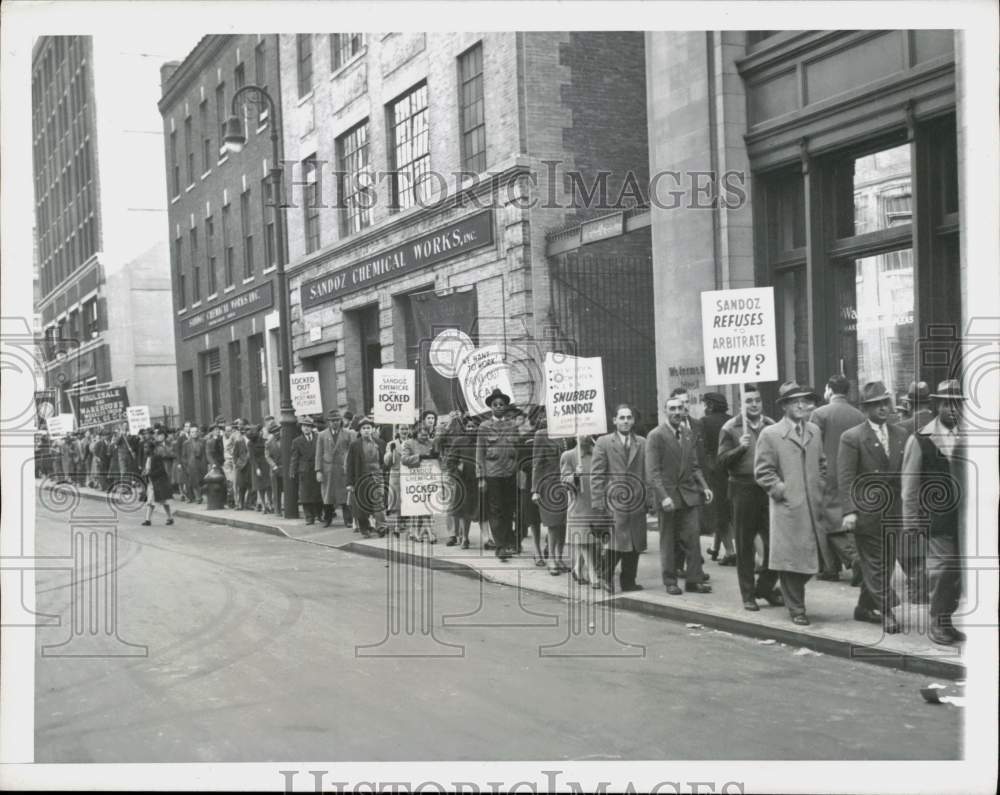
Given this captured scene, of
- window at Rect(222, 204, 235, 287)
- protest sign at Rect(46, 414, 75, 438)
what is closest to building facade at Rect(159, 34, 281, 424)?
window at Rect(222, 204, 235, 287)

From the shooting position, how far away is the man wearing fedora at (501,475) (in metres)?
13.1

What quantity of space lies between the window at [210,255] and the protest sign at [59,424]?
5.06 meters

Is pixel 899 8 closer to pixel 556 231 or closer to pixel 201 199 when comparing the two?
pixel 556 231

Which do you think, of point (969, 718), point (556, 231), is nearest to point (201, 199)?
point (556, 231)

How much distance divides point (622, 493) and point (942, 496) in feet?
11.9

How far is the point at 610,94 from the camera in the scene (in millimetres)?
17797

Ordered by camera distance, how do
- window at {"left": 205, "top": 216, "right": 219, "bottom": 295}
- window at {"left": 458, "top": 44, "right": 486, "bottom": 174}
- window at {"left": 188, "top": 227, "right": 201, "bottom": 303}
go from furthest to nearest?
window at {"left": 188, "top": 227, "right": 201, "bottom": 303}, window at {"left": 205, "top": 216, "right": 219, "bottom": 295}, window at {"left": 458, "top": 44, "right": 486, "bottom": 174}

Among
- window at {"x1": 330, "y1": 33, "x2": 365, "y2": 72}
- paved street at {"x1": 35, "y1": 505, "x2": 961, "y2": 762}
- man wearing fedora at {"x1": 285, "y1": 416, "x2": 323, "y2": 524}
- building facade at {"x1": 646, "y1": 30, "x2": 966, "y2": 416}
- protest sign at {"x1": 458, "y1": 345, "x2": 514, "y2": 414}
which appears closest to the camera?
paved street at {"x1": 35, "y1": 505, "x2": 961, "y2": 762}

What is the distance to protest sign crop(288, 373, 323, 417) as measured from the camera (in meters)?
18.1

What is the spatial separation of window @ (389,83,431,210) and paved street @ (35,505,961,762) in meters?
12.0

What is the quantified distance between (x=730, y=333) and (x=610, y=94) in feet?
30.6

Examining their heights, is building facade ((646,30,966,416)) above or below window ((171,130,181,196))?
below

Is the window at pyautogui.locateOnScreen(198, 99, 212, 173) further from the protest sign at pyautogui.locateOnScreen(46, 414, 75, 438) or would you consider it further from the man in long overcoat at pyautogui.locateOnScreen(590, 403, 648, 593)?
the man in long overcoat at pyautogui.locateOnScreen(590, 403, 648, 593)

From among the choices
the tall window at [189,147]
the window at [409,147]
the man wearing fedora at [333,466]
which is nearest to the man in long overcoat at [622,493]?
the man wearing fedora at [333,466]
